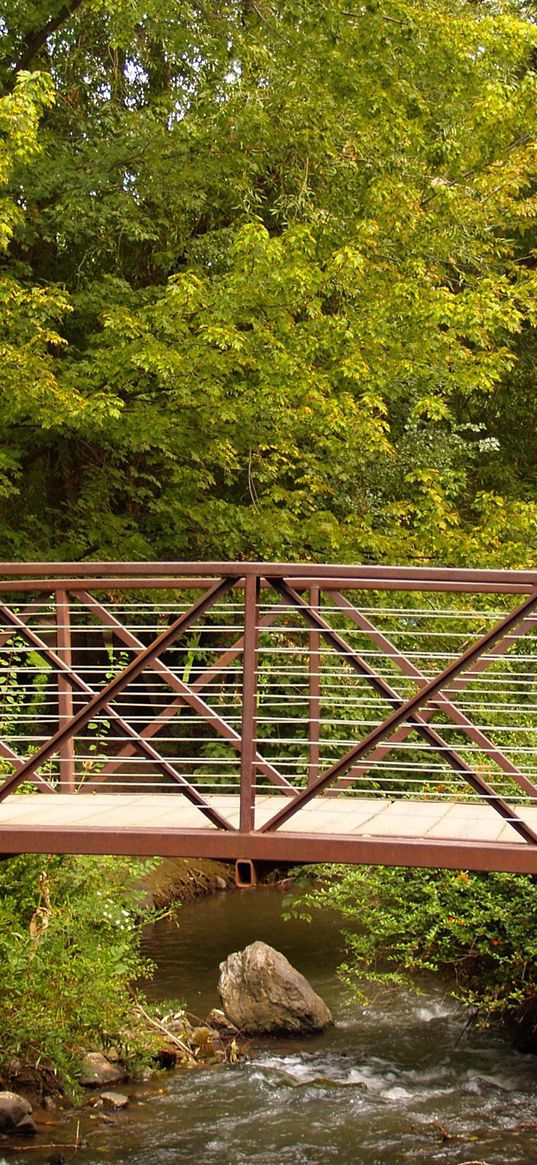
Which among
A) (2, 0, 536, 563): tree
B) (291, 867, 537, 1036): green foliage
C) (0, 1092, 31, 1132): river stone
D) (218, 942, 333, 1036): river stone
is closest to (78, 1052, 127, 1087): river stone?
(0, 1092, 31, 1132): river stone

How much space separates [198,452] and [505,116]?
4.90m

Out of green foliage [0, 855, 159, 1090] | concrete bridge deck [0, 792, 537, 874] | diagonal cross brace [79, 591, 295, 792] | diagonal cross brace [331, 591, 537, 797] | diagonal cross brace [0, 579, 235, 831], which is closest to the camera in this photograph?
concrete bridge deck [0, 792, 537, 874]

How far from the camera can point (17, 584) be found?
6535 millimetres

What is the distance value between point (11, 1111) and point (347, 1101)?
192 cm

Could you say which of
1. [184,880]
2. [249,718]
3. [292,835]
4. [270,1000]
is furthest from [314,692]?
[184,880]

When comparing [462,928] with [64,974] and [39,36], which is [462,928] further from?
[39,36]

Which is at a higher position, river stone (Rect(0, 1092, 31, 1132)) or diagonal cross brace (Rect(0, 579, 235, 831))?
diagonal cross brace (Rect(0, 579, 235, 831))

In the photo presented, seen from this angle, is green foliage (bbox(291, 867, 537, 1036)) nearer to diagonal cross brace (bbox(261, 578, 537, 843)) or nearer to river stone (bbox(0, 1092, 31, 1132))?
diagonal cross brace (bbox(261, 578, 537, 843))

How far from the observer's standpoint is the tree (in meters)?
13.5

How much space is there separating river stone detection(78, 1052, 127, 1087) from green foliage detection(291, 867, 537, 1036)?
1568 millimetres

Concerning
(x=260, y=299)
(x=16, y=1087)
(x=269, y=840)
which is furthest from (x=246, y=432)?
Result: (x=269, y=840)

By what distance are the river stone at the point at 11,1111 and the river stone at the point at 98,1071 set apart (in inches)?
25.4

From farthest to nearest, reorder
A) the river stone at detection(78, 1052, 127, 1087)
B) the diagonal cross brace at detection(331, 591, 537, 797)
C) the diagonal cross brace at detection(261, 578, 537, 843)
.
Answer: the river stone at detection(78, 1052, 127, 1087), the diagonal cross brace at detection(331, 591, 537, 797), the diagonal cross brace at detection(261, 578, 537, 843)

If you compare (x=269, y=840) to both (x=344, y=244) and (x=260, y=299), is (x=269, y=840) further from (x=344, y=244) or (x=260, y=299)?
(x=344, y=244)
